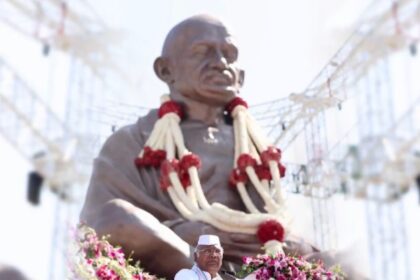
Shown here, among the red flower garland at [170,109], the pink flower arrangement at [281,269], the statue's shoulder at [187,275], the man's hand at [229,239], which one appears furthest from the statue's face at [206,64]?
the statue's shoulder at [187,275]

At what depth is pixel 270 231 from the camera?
14.0 feet

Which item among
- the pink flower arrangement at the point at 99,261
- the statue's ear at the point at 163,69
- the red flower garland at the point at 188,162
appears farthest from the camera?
the statue's ear at the point at 163,69

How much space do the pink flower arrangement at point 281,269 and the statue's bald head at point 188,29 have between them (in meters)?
2.07

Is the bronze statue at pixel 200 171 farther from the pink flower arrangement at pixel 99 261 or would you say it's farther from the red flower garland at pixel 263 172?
the pink flower arrangement at pixel 99 261

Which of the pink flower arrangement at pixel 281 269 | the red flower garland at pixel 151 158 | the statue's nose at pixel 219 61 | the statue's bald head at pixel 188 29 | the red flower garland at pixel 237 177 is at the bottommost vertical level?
the pink flower arrangement at pixel 281 269

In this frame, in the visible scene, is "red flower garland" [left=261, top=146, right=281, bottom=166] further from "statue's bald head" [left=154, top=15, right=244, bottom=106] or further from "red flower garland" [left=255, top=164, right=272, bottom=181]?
"statue's bald head" [left=154, top=15, right=244, bottom=106]

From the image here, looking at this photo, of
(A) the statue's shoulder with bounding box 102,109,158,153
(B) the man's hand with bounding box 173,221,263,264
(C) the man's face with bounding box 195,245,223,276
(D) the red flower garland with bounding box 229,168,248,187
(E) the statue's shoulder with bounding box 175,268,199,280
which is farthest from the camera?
(A) the statue's shoulder with bounding box 102,109,158,153

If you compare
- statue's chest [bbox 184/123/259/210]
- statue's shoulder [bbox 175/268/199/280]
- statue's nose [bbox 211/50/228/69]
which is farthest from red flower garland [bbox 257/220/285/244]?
statue's shoulder [bbox 175/268/199/280]

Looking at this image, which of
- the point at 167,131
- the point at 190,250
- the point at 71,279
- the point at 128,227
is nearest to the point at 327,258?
the point at 190,250

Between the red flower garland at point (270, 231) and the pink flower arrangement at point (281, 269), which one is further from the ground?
the red flower garland at point (270, 231)

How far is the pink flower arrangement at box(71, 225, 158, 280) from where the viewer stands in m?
3.09

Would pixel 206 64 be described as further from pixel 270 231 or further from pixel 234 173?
pixel 270 231

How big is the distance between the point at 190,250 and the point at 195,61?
158 centimetres

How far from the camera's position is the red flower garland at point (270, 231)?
4262 mm
